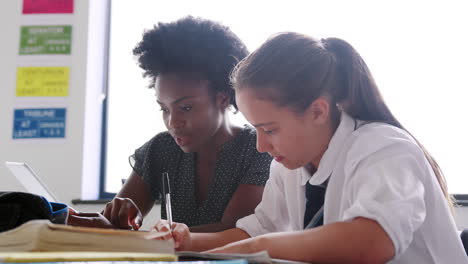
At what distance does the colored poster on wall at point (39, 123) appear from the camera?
2.42 meters

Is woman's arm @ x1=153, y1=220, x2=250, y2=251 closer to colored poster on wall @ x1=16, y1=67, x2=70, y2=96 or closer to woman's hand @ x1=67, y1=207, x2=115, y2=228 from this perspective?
woman's hand @ x1=67, y1=207, x2=115, y2=228

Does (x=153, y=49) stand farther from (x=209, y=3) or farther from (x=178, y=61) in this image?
(x=209, y=3)

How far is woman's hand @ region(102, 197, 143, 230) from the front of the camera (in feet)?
3.46

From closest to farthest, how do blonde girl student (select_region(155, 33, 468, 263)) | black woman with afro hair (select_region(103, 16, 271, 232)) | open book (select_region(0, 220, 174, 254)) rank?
open book (select_region(0, 220, 174, 254)), blonde girl student (select_region(155, 33, 468, 263)), black woman with afro hair (select_region(103, 16, 271, 232))

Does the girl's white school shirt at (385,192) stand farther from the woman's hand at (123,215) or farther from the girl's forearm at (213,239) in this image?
the woman's hand at (123,215)

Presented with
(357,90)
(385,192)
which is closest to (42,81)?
(357,90)

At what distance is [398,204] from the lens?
2.31 feet

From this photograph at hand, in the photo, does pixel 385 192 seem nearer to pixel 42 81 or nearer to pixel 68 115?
pixel 68 115

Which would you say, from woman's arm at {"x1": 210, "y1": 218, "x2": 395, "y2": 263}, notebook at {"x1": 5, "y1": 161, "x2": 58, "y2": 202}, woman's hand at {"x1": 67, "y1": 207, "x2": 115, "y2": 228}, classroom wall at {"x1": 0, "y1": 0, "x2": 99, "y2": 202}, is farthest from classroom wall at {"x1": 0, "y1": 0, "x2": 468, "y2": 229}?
woman's arm at {"x1": 210, "y1": 218, "x2": 395, "y2": 263}

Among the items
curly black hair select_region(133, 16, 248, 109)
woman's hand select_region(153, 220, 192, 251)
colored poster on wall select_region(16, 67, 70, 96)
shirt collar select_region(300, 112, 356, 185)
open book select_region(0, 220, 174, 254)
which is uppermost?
curly black hair select_region(133, 16, 248, 109)

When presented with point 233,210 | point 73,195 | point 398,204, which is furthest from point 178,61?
point 73,195

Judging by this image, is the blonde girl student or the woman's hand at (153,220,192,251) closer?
the blonde girl student

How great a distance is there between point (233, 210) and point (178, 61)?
42cm

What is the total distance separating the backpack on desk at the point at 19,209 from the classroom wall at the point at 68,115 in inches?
67.4
